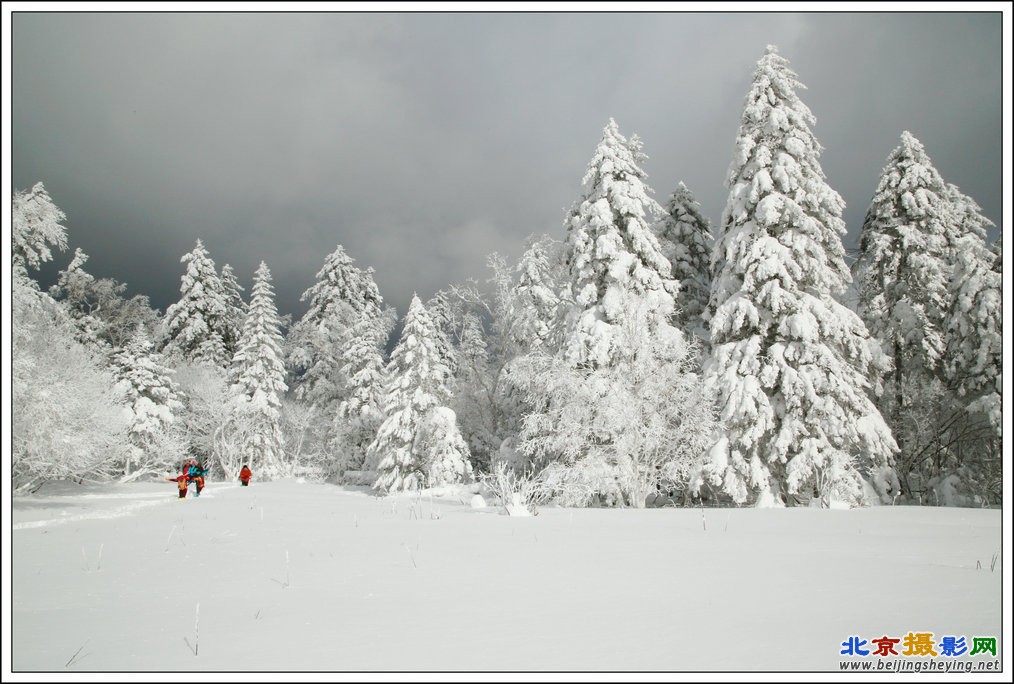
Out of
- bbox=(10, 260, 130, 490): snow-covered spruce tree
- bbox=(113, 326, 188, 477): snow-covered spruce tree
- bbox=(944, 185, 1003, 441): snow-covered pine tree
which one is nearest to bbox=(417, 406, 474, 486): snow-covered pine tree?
bbox=(10, 260, 130, 490): snow-covered spruce tree

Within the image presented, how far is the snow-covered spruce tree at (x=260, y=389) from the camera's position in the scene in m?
41.1

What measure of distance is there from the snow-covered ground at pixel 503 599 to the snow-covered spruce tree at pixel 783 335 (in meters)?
7.79

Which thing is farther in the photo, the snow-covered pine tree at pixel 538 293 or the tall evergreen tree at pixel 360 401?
the tall evergreen tree at pixel 360 401

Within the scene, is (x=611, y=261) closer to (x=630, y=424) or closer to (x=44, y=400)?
(x=630, y=424)

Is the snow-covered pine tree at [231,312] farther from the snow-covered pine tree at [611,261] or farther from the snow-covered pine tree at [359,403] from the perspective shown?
the snow-covered pine tree at [611,261]

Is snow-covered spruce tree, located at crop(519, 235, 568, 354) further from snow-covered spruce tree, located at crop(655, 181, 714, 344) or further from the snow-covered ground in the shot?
the snow-covered ground

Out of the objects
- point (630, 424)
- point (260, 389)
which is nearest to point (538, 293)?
point (630, 424)

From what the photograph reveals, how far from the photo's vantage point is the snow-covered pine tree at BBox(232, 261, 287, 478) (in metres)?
41.1

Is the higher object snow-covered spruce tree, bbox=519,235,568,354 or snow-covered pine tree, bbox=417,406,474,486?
snow-covered spruce tree, bbox=519,235,568,354

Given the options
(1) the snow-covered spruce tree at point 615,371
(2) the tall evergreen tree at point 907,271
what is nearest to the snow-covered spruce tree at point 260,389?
(1) the snow-covered spruce tree at point 615,371

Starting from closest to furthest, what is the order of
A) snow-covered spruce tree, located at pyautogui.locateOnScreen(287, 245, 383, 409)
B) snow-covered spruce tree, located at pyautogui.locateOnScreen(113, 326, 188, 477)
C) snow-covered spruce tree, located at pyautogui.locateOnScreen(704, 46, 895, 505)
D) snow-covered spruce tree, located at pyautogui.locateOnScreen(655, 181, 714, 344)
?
snow-covered spruce tree, located at pyautogui.locateOnScreen(704, 46, 895, 505)
snow-covered spruce tree, located at pyautogui.locateOnScreen(655, 181, 714, 344)
snow-covered spruce tree, located at pyautogui.locateOnScreen(113, 326, 188, 477)
snow-covered spruce tree, located at pyautogui.locateOnScreen(287, 245, 383, 409)

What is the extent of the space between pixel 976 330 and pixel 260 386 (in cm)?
4245

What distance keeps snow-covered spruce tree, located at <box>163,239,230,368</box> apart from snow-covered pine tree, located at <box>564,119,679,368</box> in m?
35.8

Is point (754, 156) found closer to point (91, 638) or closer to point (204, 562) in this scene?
point (204, 562)
